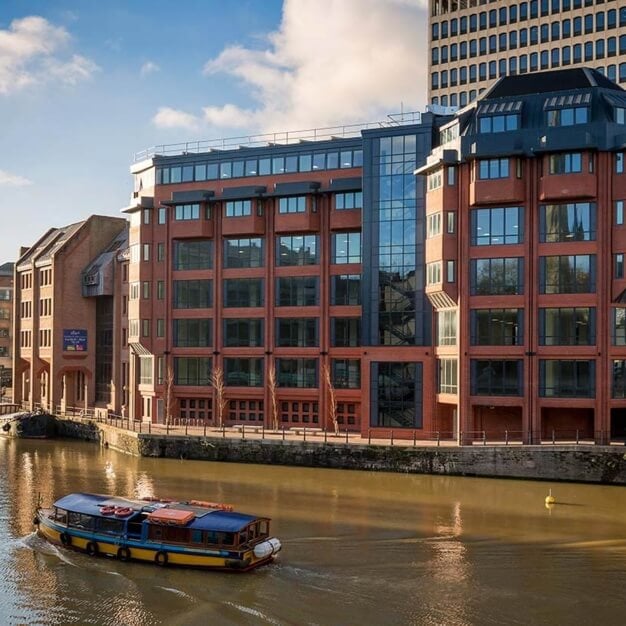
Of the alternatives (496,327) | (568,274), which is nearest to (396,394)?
(496,327)

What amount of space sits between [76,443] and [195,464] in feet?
66.9

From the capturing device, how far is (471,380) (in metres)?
59.9

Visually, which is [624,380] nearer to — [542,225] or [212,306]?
[542,225]

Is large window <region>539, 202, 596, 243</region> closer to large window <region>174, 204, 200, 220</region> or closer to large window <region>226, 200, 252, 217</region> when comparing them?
large window <region>226, 200, 252, 217</region>

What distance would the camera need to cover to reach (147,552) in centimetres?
3666

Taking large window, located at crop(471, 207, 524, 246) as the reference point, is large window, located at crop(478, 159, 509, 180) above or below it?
above

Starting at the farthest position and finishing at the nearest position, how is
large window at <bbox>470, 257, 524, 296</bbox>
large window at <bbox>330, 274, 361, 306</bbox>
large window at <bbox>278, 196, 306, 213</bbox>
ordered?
large window at <bbox>278, 196, 306, 213</bbox> < large window at <bbox>330, 274, 361, 306</bbox> < large window at <bbox>470, 257, 524, 296</bbox>

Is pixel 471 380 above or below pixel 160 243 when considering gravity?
below

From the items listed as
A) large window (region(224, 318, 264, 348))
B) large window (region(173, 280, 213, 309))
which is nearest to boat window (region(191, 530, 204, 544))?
large window (region(224, 318, 264, 348))

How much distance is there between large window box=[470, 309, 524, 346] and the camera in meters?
58.9

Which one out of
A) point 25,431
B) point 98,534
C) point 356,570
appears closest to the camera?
point 356,570

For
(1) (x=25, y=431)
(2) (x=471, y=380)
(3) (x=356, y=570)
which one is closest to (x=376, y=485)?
(2) (x=471, y=380)

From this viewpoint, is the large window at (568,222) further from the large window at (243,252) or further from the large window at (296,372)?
the large window at (243,252)

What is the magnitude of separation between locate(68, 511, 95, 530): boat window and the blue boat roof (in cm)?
18
